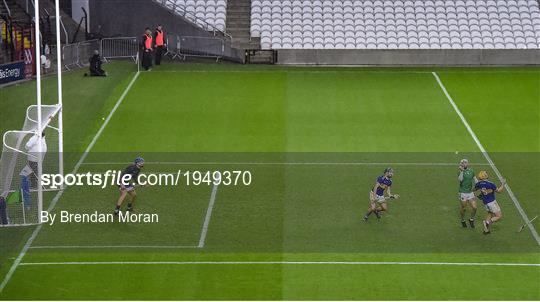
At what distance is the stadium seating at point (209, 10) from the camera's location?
5053 cm

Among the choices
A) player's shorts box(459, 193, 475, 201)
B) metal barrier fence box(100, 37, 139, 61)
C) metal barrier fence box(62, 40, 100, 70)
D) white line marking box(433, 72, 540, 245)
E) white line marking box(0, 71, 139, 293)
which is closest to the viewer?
white line marking box(0, 71, 139, 293)

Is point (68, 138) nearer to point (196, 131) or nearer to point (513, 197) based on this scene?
point (196, 131)

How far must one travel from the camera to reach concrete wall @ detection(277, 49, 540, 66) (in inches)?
1918

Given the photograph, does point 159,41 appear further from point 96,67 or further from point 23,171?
point 23,171

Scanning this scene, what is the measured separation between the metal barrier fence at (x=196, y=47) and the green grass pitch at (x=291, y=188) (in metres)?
1.08

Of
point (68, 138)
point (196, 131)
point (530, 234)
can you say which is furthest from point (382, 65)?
point (530, 234)

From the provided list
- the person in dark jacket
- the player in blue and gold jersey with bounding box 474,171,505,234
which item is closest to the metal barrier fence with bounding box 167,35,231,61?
the person in dark jacket

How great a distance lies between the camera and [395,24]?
5134cm

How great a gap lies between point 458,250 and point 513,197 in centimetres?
493

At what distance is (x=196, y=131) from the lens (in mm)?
40000

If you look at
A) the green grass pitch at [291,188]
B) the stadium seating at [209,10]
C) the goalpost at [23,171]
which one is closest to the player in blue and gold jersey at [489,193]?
the green grass pitch at [291,188]

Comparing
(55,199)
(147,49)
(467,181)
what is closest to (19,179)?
(55,199)

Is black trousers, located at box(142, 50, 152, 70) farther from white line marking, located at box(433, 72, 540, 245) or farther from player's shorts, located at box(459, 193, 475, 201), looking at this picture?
player's shorts, located at box(459, 193, 475, 201)

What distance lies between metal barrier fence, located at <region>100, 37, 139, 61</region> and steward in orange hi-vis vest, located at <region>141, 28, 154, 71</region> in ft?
3.60
